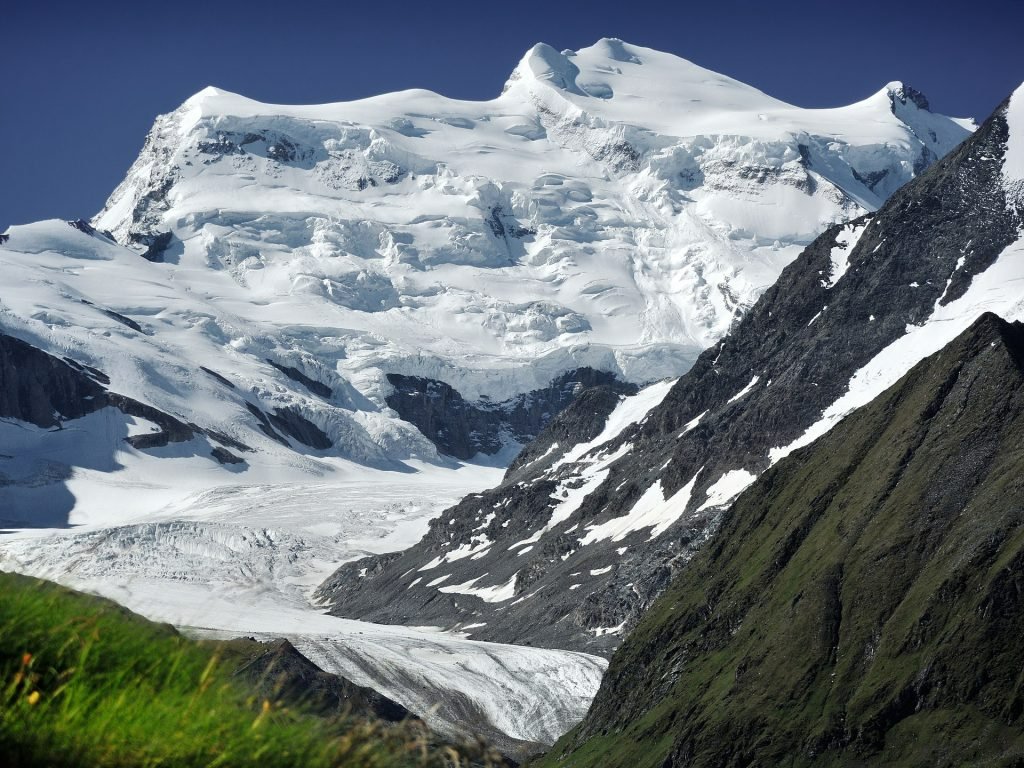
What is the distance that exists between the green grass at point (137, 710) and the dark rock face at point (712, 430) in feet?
367

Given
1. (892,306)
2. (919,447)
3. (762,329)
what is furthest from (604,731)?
(762,329)

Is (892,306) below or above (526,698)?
above

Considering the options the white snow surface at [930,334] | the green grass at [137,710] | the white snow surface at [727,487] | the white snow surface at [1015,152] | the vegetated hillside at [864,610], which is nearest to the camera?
the green grass at [137,710]

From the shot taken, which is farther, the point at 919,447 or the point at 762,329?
the point at 762,329

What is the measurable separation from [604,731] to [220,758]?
7564 cm

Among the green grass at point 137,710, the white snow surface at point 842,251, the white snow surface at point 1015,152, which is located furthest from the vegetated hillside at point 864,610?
the white snow surface at point 842,251

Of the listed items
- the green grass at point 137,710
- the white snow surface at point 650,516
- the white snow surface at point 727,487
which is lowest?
the white snow surface at point 650,516

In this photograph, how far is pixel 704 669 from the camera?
76875 millimetres

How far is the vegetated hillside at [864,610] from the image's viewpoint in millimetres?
57969

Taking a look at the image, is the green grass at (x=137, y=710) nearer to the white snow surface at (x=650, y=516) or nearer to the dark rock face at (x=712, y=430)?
the dark rock face at (x=712, y=430)

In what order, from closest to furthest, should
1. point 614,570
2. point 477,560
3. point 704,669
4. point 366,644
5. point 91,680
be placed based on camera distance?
point 91,680 → point 704,669 → point 366,644 → point 614,570 → point 477,560

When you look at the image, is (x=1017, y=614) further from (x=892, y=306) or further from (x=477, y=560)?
(x=477, y=560)

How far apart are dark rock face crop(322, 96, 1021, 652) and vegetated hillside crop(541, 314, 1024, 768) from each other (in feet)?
113

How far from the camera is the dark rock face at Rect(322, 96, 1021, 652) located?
135 metres
